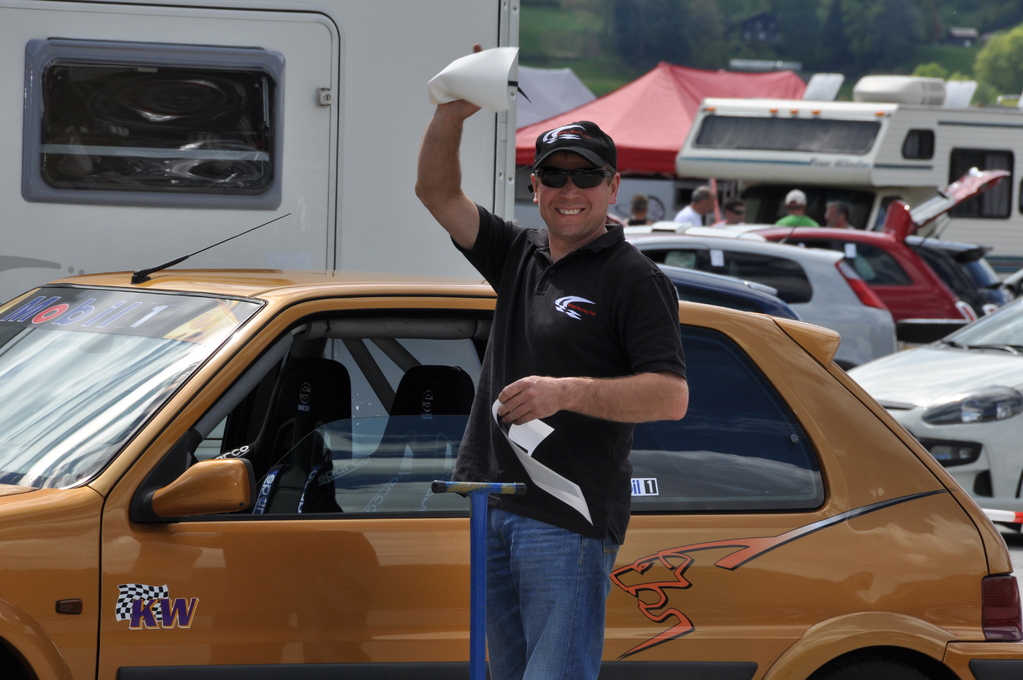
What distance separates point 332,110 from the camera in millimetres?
5371

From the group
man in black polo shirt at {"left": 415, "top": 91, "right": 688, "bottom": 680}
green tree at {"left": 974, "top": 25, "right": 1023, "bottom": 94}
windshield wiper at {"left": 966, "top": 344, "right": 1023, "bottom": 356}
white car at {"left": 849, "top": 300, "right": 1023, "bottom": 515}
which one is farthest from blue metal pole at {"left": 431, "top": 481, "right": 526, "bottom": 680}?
green tree at {"left": 974, "top": 25, "right": 1023, "bottom": 94}

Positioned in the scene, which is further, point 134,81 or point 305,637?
point 134,81

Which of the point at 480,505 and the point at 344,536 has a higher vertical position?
the point at 480,505

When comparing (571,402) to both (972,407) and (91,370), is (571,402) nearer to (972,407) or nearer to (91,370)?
(91,370)

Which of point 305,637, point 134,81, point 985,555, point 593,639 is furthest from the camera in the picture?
point 134,81

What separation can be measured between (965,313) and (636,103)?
36.6 ft

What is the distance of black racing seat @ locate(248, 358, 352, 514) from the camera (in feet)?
10.3

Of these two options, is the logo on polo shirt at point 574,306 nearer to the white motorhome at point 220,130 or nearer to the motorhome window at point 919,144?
the white motorhome at point 220,130

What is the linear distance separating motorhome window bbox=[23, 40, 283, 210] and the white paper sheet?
2.90 metres

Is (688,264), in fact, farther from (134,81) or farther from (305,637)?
(305,637)

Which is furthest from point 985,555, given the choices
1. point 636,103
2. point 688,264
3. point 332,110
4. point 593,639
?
point 636,103

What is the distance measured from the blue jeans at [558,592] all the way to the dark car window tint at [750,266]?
7.66m

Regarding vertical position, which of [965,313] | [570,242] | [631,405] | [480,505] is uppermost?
[570,242]

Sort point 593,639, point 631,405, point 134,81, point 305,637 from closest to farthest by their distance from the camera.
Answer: point 631,405, point 593,639, point 305,637, point 134,81
